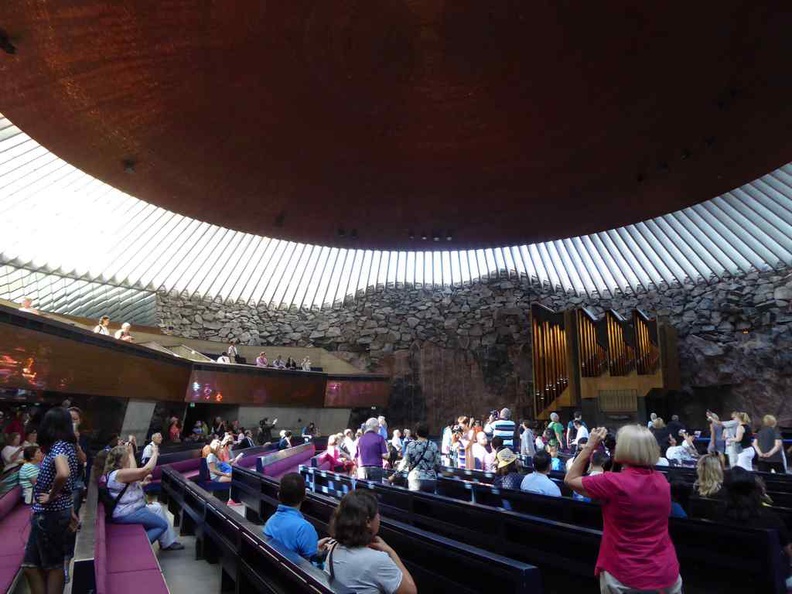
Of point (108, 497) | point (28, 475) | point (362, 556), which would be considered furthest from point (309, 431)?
point (362, 556)

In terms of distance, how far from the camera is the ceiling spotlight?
6.54m

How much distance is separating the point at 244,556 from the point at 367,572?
1203 mm

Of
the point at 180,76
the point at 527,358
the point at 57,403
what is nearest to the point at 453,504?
the point at 180,76

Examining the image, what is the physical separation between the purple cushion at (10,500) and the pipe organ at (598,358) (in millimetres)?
14480

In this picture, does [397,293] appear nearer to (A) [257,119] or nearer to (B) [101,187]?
(B) [101,187]

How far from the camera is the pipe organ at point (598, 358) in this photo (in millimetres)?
15867

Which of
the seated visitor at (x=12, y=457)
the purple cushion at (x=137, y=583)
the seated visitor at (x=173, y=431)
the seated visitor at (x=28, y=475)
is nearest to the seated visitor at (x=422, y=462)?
the purple cushion at (x=137, y=583)

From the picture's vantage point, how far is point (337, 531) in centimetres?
222

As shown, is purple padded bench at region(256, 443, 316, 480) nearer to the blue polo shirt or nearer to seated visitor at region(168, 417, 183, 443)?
seated visitor at region(168, 417, 183, 443)

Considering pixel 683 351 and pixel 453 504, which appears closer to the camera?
pixel 453 504

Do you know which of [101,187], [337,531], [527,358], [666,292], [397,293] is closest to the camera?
[337,531]

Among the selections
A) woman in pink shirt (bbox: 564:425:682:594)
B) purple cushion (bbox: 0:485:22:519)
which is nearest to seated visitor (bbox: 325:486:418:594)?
woman in pink shirt (bbox: 564:425:682:594)

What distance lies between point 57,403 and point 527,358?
1593 centimetres

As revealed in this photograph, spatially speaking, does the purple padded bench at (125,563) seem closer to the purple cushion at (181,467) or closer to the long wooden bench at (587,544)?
the long wooden bench at (587,544)
